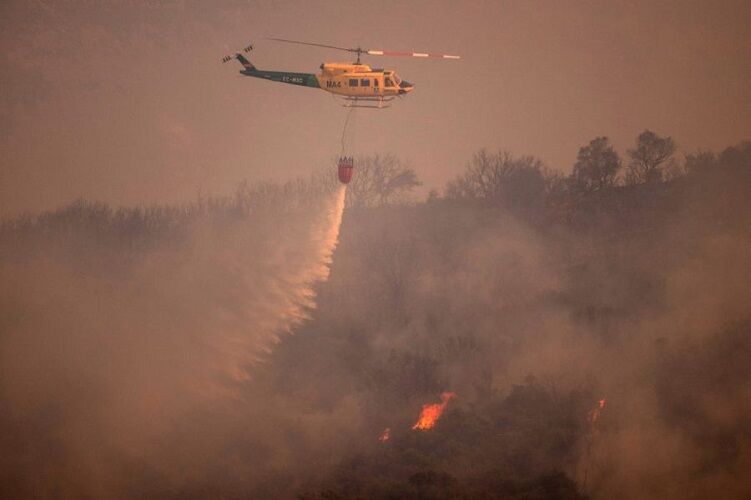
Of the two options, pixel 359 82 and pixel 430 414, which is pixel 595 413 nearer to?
pixel 430 414

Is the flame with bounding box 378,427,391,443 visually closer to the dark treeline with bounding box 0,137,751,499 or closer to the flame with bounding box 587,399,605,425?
the dark treeline with bounding box 0,137,751,499

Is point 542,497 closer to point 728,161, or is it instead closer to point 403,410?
point 403,410

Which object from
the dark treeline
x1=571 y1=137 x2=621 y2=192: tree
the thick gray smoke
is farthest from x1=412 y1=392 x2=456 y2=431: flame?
x1=571 y1=137 x2=621 y2=192: tree

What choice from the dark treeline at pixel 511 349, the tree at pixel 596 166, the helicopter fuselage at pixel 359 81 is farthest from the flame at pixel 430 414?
the tree at pixel 596 166

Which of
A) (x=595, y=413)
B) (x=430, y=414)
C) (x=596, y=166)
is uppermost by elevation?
(x=596, y=166)

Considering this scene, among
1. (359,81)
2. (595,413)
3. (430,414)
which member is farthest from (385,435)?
(359,81)

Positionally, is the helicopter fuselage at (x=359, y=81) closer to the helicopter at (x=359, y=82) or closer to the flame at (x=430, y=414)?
the helicopter at (x=359, y=82)
